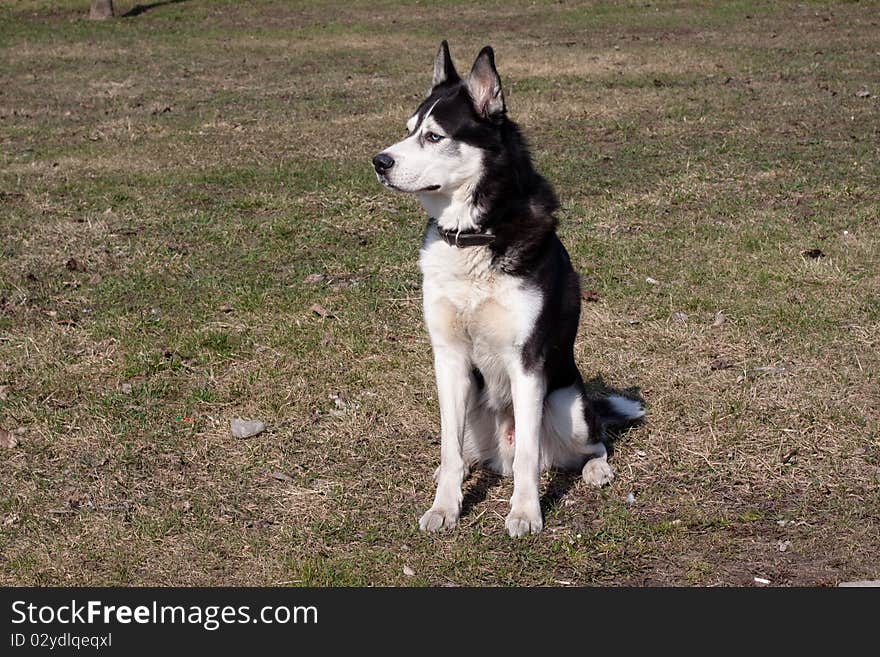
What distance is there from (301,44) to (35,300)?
13343mm

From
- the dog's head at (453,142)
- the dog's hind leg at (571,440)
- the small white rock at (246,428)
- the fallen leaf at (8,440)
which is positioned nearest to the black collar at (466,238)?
the dog's head at (453,142)

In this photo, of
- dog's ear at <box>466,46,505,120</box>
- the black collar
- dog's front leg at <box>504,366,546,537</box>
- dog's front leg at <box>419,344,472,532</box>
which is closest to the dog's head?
dog's ear at <box>466,46,505,120</box>

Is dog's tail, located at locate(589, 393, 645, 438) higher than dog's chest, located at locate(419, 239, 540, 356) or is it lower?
lower

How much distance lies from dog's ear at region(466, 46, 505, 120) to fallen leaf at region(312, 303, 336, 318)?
2.65 meters

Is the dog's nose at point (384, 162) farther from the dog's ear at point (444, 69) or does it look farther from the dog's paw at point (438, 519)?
the dog's paw at point (438, 519)

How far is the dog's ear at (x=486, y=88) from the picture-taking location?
13.7 ft

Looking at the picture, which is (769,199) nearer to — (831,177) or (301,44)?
(831,177)

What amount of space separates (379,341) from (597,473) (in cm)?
194

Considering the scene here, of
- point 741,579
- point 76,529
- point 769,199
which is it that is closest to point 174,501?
point 76,529

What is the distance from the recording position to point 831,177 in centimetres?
937

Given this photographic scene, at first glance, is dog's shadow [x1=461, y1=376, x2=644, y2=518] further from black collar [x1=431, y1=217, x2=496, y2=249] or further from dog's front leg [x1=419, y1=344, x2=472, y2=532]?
black collar [x1=431, y1=217, x2=496, y2=249]

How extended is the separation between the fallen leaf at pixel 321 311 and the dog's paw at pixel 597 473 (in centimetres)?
236

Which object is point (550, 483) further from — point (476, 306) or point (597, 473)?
point (476, 306)

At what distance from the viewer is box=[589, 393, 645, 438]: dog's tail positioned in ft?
16.8
